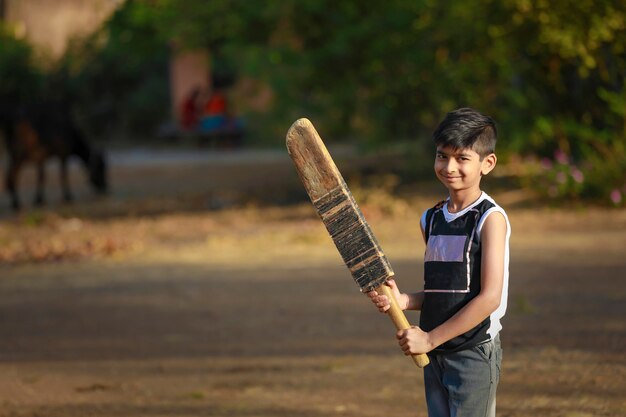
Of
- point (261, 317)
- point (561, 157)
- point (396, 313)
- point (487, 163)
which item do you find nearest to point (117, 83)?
point (561, 157)

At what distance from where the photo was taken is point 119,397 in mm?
5926

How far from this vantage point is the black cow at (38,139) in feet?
56.7


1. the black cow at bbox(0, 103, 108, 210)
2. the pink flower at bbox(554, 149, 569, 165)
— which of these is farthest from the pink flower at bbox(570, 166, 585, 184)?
the black cow at bbox(0, 103, 108, 210)

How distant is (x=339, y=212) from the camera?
337 cm

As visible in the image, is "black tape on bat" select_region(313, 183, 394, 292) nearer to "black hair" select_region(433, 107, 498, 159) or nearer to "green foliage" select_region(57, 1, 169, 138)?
"black hair" select_region(433, 107, 498, 159)

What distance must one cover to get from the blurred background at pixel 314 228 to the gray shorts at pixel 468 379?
1.85 m

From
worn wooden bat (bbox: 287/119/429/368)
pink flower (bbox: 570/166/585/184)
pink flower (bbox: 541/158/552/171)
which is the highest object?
pink flower (bbox: 541/158/552/171)

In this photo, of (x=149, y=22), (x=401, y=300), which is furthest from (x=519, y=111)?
(x=149, y=22)

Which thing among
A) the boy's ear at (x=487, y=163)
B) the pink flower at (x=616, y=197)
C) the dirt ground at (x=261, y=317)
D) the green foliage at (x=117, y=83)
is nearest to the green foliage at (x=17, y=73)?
the green foliage at (x=117, y=83)

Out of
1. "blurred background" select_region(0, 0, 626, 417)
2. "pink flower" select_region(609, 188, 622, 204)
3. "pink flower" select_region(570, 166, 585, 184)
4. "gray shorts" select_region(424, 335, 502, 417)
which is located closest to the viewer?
"gray shorts" select_region(424, 335, 502, 417)

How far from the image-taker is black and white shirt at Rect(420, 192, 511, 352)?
11.3ft

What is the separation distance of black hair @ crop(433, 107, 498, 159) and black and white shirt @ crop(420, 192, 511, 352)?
165mm

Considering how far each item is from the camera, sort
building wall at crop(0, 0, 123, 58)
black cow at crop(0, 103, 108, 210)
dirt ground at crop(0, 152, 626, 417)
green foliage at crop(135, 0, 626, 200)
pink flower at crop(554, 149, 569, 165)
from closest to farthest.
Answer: dirt ground at crop(0, 152, 626, 417) → green foliage at crop(135, 0, 626, 200) → pink flower at crop(554, 149, 569, 165) → black cow at crop(0, 103, 108, 210) → building wall at crop(0, 0, 123, 58)

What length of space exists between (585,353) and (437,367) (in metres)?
3.20
